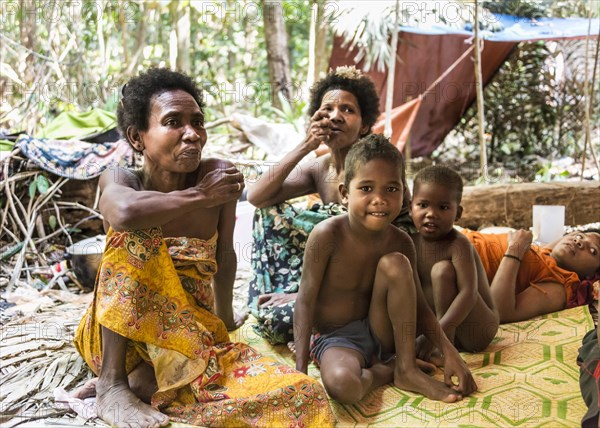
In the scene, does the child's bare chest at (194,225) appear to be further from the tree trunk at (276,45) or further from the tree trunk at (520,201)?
the tree trunk at (276,45)

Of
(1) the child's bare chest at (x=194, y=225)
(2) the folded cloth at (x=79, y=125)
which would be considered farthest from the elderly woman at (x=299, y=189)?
(2) the folded cloth at (x=79, y=125)

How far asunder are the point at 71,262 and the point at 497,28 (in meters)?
4.81

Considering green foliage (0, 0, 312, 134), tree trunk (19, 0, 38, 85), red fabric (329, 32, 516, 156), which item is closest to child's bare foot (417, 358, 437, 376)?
green foliage (0, 0, 312, 134)

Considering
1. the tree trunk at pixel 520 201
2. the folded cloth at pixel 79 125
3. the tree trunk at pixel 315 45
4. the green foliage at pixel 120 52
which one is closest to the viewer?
the tree trunk at pixel 520 201

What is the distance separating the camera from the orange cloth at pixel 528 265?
2766 mm

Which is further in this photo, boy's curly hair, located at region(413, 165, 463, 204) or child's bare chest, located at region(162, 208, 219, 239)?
boy's curly hair, located at region(413, 165, 463, 204)

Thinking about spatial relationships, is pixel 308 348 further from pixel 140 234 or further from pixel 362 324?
pixel 140 234

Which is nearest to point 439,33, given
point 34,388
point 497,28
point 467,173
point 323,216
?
point 497,28

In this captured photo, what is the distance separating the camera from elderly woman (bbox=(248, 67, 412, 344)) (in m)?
2.46

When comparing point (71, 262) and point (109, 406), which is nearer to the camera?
point (109, 406)

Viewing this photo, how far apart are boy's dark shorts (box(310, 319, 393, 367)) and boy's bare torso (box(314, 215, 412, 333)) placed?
34mm

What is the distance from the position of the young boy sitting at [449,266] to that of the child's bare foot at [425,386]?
0.30 metres

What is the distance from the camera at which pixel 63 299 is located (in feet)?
10.4

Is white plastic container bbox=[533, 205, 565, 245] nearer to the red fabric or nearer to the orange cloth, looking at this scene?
the orange cloth
